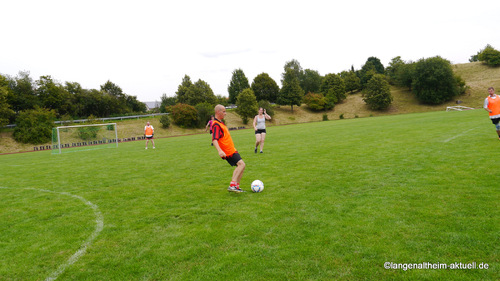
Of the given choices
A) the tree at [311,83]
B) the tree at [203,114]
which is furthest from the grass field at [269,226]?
the tree at [311,83]

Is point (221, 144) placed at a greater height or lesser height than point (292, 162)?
greater

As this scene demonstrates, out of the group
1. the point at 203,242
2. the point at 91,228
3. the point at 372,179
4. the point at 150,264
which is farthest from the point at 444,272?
the point at 91,228

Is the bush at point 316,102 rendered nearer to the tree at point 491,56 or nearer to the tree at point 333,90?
the tree at point 333,90

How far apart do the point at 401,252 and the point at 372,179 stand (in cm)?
396

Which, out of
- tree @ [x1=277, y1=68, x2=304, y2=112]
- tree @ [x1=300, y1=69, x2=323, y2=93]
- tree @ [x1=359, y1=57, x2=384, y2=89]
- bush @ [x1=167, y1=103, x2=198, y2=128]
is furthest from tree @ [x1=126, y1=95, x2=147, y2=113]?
tree @ [x1=359, y1=57, x2=384, y2=89]

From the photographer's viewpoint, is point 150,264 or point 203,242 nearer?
point 150,264

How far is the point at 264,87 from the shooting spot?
75562 millimetres

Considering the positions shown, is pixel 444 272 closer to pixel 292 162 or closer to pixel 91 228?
pixel 91 228

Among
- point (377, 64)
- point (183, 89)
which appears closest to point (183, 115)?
point (183, 89)

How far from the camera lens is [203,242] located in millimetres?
4195

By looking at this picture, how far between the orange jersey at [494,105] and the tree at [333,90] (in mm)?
61271

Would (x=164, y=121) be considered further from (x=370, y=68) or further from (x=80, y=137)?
(x=370, y=68)

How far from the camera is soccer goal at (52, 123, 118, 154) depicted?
26.8 m

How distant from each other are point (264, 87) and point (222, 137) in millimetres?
70447
